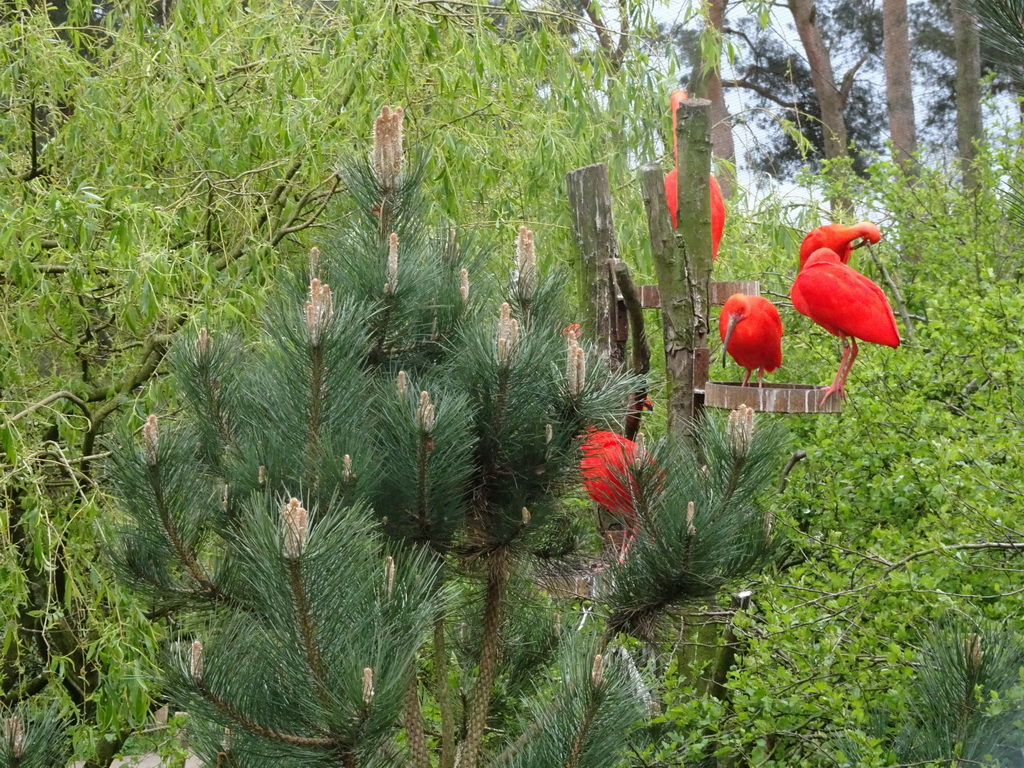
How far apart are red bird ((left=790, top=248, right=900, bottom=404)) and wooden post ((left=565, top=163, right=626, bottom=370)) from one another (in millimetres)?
460

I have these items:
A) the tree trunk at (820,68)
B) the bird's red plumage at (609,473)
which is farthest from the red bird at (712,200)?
the tree trunk at (820,68)

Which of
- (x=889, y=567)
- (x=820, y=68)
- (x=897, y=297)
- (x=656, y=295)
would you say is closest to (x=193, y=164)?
(x=656, y=295)

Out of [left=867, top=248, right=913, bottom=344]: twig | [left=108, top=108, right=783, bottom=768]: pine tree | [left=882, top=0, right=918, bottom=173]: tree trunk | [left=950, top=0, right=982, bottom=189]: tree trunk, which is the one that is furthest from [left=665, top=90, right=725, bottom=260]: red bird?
[left=882, top=0, right=918, bottom=173]: tree trunk

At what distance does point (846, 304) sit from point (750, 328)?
0.19 m

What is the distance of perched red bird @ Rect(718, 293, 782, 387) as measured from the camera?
2240 millimetres

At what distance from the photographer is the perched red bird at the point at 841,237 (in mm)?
2357

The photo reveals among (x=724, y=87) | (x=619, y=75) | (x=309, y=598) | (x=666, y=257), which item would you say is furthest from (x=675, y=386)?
(x=724, y=87)

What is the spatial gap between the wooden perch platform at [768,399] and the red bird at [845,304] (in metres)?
0.03

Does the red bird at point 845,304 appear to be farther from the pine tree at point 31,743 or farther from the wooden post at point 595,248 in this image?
the pine tree at point 31,743

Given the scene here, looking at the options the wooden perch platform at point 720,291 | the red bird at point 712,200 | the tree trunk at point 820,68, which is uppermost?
the tree trunk at point 820,68

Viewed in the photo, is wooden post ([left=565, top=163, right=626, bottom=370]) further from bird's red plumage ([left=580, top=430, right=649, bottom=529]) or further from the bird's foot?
bird's red plumage ([left=580, top=430, right=649, bottom=529])

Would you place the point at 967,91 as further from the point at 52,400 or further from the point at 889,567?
the point at 52,400

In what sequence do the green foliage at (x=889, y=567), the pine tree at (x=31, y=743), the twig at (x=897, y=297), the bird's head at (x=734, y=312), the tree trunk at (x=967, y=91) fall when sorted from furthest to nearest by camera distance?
the tree trunk at (x=967, y=91) → the twig at (x=897, y=297) → the bird's head at (x=734, y=312) → the green foliage at (x=889, y=567) → the pine tree at (x=31, y=743)

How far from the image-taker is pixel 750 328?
88.2 inches
